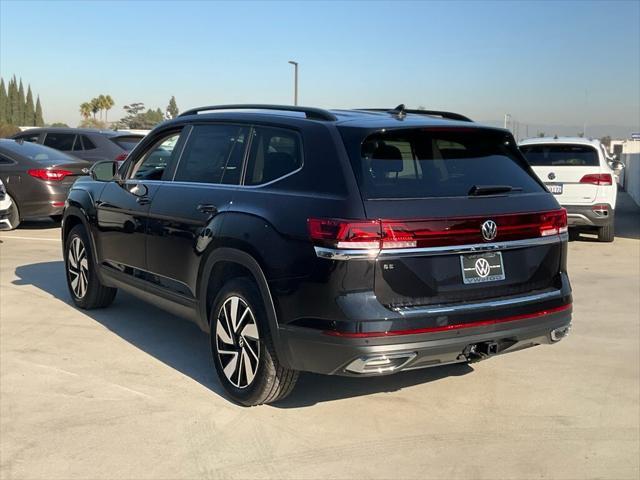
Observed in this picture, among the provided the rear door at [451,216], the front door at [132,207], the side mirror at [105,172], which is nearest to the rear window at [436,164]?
the rear door at [451,216]

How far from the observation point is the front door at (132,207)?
17.2ft

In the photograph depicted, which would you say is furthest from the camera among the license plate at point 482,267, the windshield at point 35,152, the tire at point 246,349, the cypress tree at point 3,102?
the cypress tree at point 3,102

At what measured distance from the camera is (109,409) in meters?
4.20

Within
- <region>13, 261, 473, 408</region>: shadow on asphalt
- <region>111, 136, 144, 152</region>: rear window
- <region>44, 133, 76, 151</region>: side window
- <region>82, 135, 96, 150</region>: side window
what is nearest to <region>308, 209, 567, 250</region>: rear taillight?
<region>13, 261, 473, 408</region>: shadow on asphalt

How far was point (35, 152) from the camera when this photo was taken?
→ 40.3 feet

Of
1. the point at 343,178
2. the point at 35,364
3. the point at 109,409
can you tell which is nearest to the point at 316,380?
the point at 109,409

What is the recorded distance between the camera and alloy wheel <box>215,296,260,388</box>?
4.07 metres

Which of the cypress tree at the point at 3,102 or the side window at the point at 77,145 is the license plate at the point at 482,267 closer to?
the side window at the point at 77,145

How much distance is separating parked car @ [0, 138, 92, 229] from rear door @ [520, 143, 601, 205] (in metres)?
7.54

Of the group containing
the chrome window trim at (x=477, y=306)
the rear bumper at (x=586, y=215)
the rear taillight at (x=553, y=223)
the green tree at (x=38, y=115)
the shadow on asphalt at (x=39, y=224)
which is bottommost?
the shadow on asphalt at (x=39, y=224)

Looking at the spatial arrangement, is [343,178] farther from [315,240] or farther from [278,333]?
[278,333]

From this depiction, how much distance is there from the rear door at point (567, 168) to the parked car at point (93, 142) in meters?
7.88

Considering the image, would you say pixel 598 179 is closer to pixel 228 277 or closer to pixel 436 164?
pixel 436 164

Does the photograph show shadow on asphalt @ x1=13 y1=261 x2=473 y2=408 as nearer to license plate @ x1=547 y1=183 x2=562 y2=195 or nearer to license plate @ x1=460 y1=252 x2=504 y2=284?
license plate @ x1=460 y1=252 x2=504 y2=284
